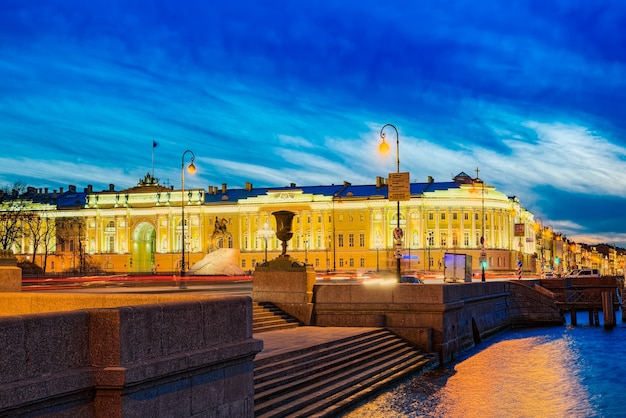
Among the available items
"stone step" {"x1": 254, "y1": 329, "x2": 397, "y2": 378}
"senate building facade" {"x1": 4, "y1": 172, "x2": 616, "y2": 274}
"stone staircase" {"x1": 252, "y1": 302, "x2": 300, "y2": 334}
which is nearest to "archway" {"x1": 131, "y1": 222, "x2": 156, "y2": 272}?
"senate building facade" {"x1": 4, "y1": 172, "x2": 616, "y2": 274}

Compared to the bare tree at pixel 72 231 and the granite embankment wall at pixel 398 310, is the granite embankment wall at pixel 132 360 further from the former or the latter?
the bare tree at pixel 72 231

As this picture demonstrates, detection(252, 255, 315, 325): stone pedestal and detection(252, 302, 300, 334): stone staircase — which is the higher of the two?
detection(252, 255, 315, 325): stone pedestal

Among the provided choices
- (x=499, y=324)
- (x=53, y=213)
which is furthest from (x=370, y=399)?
(x=53, y=213)

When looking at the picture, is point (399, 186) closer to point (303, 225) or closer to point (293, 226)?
point (303, 225)

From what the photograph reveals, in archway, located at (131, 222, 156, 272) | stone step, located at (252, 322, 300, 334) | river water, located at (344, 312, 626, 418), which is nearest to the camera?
river water, located at (344, 312, 626, 418)

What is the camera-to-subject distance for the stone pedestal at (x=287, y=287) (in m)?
26.2

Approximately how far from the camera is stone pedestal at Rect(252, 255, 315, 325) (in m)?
26.2

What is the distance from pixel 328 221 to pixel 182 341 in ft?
405

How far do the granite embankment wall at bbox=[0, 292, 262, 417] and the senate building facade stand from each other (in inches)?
4297

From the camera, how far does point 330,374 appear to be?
1950 cm

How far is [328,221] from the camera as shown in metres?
135

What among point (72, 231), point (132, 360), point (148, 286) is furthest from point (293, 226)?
point (132, 360)

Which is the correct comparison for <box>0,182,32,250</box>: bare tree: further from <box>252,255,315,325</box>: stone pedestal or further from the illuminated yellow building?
<box>252,255,315,325</box>: stone pedestal

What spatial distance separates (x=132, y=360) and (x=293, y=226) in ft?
418
